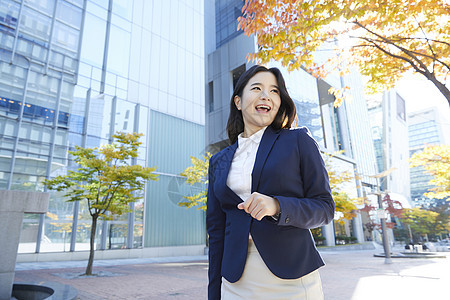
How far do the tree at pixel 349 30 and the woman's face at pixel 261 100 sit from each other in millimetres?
3501

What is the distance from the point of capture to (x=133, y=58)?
831 inches

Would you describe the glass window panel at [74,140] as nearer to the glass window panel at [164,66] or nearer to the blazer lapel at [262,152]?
the glass window panel at [164,66]

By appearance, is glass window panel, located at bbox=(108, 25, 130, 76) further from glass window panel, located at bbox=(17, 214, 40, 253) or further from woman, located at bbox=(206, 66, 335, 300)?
woman, located at bbox=(206, 66, 335, 300)

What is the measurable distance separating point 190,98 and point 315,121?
15.8 meters

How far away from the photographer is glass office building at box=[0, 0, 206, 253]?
1547 cm

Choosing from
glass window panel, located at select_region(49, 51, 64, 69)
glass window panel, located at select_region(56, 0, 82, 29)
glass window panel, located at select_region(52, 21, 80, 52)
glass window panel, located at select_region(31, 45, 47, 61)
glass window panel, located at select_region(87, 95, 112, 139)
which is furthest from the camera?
glass window panel, located at select_region(87, 95, 112, 139)

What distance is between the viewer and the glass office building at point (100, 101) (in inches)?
609

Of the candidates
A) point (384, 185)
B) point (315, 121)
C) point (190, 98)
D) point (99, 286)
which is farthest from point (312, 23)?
point (384, 185)

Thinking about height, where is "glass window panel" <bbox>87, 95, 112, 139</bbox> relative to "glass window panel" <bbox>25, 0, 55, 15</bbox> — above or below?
below

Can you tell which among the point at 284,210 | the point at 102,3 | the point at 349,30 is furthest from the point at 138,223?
the point at 284,210

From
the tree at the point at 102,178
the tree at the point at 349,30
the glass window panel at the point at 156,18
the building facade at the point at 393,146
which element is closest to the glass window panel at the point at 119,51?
the glass window panel at the point at 156,18

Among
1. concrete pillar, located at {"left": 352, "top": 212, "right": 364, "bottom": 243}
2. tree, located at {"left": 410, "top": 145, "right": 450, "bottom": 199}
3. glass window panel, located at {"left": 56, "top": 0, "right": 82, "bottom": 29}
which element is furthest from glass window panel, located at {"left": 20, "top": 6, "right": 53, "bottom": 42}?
concrete pillar, located at {"left": 352, "top": 212, "right": 364, "bottom": 243}

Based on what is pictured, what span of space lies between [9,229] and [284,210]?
6.39 metres

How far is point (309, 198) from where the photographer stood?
47.4 inches
